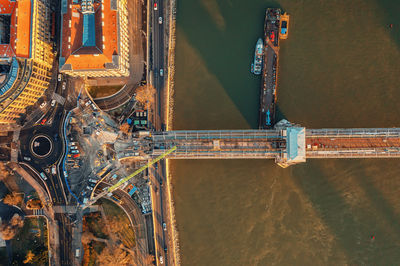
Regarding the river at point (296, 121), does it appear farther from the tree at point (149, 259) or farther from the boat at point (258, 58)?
the tree at point (149, 259)

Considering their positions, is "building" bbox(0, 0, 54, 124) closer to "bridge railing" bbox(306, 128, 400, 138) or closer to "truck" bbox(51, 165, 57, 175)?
"truck" bbox(51, 165, 57, 175)

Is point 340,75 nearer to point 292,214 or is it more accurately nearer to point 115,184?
point 292,214

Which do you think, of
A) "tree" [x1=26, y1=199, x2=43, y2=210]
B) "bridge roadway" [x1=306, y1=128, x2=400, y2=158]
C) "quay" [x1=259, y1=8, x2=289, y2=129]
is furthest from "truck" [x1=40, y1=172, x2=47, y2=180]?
"bridge roadway" [x1=306, y1=128, x2=400, y2=158]

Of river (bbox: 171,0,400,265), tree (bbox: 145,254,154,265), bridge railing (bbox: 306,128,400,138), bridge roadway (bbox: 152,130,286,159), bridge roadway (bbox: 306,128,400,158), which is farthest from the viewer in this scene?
tree (bbox: 145,254,154,265)

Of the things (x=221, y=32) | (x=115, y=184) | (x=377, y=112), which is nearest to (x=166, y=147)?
(x=115, y=184)

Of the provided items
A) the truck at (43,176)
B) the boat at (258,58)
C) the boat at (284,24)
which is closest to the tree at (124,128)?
the truck at (43,176)

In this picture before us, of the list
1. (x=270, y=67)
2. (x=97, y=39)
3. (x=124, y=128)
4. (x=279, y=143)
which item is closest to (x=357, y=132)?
(x=279, y=143)

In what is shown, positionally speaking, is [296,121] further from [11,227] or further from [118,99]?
[11,227]
